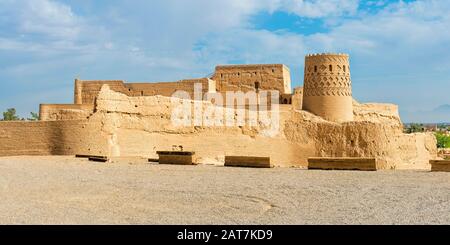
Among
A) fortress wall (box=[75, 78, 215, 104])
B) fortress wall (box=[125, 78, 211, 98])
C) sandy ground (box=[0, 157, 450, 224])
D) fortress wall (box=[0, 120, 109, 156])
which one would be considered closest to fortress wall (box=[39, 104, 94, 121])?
fortress wall (box=[75, 78, 215, 104])

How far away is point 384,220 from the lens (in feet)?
23.7

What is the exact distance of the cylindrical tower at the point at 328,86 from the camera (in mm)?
23953

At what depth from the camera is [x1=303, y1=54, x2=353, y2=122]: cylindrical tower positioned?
24.0 meters

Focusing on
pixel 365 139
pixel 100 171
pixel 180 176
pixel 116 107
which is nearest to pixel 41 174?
pixel 100 171

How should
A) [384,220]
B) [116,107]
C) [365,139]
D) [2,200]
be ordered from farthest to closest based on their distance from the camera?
[365,139], [116,107], [2,200], [384,220]

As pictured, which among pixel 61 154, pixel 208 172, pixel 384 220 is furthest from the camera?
pixel 61 154

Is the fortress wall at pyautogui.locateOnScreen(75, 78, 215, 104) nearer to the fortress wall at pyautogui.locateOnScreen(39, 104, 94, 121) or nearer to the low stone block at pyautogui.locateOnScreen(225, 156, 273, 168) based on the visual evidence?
the fortress wall at pyautogui.locateOnScreen(39, 104, 94, 121)

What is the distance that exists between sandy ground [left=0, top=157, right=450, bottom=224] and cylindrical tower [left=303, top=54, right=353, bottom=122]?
431 inches

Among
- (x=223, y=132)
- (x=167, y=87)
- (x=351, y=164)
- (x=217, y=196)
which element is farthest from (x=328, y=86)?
(x=217, y=196)

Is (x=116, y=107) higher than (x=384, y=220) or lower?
higher

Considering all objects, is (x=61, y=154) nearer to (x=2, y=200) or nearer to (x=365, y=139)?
(x=2, y=200)

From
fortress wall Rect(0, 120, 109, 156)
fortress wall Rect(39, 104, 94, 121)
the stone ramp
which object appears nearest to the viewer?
the stone ramp
